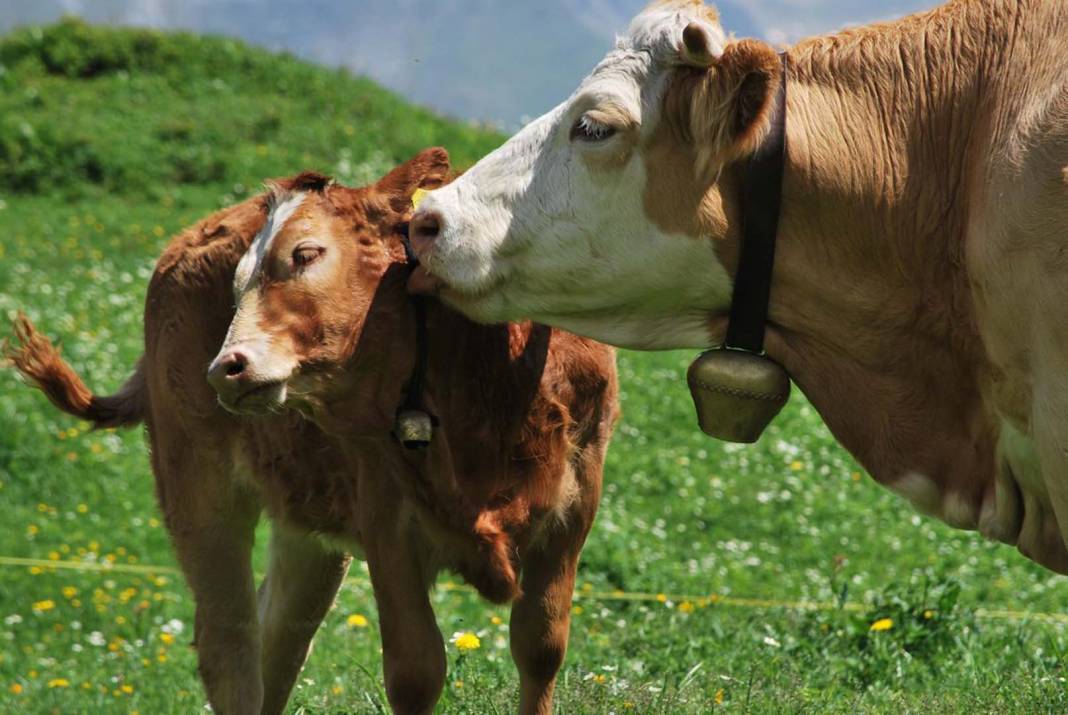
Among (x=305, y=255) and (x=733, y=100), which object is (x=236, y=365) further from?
(x=733, y=100)

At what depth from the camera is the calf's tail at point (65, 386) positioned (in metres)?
6.45

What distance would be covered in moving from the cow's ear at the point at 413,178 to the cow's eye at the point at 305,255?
1.15 ft

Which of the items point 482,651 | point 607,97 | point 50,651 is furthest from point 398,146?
point 607,97

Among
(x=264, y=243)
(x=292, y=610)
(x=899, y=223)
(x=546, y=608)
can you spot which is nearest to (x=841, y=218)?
(x=899, y=223)

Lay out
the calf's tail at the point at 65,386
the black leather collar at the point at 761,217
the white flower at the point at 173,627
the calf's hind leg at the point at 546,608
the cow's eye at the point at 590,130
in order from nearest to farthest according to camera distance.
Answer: the black leather collar at the point at 761,217 < the cow's eye at the point at 590,130 < the calf's hind leg at the point at 546,608 < the calf's tail at the point at 65,386 < the white flower at the point at 173,627

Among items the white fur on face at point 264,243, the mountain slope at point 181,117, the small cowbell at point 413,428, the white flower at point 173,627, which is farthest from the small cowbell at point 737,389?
the mountain slope at point 181,117

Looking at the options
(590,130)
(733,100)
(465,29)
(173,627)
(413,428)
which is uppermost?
(465,29)

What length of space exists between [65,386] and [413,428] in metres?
2.56

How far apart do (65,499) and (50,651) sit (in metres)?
2.55

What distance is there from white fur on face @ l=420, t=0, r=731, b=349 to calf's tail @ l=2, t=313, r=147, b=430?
10.2 ft

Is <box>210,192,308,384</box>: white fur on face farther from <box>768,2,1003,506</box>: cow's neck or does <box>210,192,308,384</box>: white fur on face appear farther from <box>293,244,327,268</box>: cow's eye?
<box>768,2,1003,506</box>: cow's neck

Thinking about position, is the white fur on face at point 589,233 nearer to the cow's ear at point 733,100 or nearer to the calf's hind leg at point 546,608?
the cow's ear at point 733,100

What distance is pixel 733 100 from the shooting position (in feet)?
11.6

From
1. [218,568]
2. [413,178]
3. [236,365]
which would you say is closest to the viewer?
[236,365]
